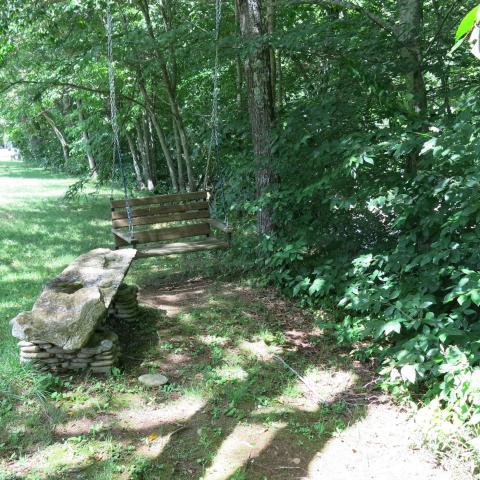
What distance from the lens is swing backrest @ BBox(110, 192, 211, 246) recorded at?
6.62 meters

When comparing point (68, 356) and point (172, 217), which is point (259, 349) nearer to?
point (68, 356)

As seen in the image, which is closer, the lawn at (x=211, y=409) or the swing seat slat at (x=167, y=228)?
the lawn at (x=211, y=409)

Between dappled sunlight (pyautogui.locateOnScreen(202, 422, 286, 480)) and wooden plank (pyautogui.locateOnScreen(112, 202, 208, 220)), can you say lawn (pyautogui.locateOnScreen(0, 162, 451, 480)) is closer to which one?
dappled sunlight (pyautogui.locateOnScreen(202, 422, 286, 480))

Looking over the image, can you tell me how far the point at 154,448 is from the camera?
10.6 feet

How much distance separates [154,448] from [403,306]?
2023 mm

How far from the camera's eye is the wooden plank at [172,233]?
614cm

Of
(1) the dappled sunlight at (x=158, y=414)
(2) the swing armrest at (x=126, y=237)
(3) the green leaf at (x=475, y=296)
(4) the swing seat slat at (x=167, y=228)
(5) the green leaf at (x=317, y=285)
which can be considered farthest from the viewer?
(4) the swing seat slat at (x=167, y=228)

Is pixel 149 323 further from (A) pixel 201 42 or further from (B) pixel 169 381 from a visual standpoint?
(A) pixel 201 42

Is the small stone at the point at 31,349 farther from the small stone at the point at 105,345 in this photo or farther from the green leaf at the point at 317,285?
the green leaf at the point at 317,285

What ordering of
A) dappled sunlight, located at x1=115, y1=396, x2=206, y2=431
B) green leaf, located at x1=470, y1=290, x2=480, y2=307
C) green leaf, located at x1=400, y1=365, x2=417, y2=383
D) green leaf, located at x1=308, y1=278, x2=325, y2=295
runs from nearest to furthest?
green leaf, located at x1=470, y1=290, x2=480, y2=307 → green leaf, located at x1=400, y1=365, x2=417, y2=383 → dappled sunlight, located at x1=115, y1=396, x2=206, y2=431 → green leaf, located at x1=308, y1=278, x2=325, y2=295

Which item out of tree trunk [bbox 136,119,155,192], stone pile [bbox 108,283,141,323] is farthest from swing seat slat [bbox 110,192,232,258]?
tree trunk [bbox 136,119,155,192]

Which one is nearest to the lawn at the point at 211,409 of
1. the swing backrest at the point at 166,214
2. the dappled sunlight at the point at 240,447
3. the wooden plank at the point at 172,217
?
the dappled sunlight at the point at 240,447

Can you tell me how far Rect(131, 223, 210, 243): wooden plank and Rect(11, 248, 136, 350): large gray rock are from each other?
1.53 metres

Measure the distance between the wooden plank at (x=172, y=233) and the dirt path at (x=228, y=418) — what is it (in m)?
1.42
